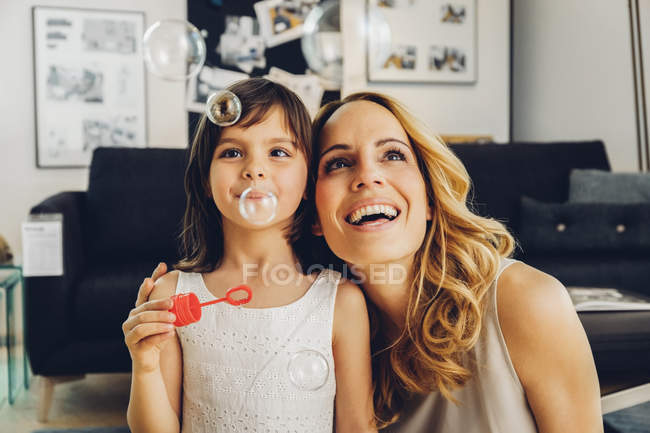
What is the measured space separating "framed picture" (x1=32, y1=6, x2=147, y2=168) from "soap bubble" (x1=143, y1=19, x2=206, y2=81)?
1.88 m

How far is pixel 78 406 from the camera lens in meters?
2.01

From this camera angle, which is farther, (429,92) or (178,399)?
(429,92)

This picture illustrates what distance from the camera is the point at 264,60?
11.0 ft

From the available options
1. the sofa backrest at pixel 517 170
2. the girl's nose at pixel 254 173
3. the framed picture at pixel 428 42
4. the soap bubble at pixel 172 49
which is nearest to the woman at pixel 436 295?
the girl's nose at pixel 254 173

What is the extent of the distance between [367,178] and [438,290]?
228mm

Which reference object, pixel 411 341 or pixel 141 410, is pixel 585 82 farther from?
pixel 141 410

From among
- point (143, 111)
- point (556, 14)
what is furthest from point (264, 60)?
point (556, 14)

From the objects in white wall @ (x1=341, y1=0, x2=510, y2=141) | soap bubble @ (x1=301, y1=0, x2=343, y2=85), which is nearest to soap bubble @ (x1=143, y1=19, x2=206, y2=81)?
soap bubble @ (x1=301, y1=0, x2=343, y2=85)

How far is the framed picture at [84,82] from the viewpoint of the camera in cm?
304

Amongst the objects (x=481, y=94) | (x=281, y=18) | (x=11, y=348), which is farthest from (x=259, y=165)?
(x=481, y=94)

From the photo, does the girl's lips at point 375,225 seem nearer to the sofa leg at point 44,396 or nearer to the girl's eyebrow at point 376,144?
A: the girl's eyebrow at point 376,144

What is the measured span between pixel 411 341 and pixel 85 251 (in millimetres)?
1670

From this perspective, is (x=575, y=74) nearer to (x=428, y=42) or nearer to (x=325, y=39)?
(x=428, y=42)

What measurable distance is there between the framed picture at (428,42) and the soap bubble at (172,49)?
2126 millimetres
